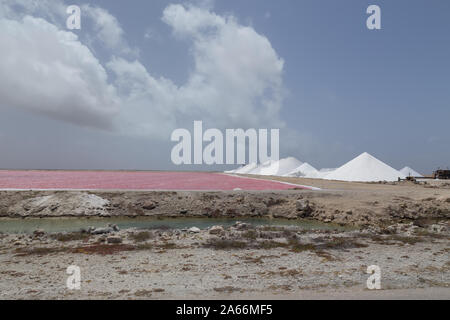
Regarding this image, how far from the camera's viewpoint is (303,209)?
18172 millimetres

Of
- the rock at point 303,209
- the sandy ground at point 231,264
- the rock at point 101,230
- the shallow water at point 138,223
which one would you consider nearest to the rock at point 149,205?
the shallow water at point 138,223

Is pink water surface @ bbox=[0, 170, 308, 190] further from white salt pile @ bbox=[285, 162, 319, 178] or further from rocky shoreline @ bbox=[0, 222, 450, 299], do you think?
white salt pile @ bbox=[285, 162, 319, 178]

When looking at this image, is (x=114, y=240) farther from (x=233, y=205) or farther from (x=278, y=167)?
(x=278, y=167)

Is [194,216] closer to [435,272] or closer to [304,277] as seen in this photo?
[304,277]

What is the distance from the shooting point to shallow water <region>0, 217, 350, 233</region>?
1492cm

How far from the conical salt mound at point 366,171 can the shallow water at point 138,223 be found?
3404cm

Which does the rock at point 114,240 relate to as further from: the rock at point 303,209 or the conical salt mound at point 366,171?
the conical salt mound at point 366,171

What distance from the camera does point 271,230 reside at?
1247 cm

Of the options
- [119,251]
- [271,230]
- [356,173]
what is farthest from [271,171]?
[119,251]

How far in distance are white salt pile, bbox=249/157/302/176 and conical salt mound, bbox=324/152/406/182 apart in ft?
79.4

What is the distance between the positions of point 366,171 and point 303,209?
35.2 meters

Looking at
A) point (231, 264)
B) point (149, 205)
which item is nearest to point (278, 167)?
point (149, 205)

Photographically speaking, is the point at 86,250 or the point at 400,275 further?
the point at 86,250

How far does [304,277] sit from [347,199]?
599 inches
